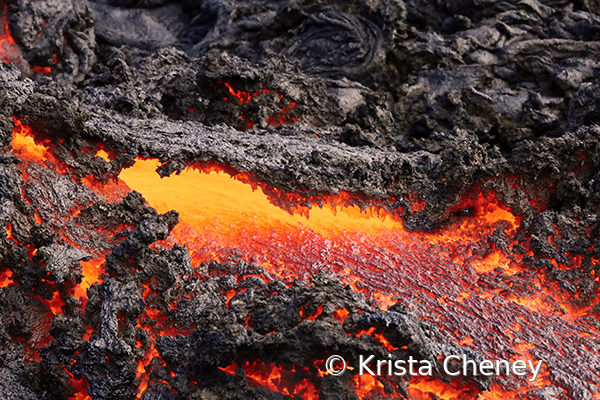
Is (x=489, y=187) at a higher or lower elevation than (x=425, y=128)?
lower

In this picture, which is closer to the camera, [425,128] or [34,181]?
[34,181]

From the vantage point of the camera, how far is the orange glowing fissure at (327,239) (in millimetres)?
3547

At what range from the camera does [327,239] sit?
4.01 meters

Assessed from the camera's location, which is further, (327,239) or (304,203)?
(304,203)

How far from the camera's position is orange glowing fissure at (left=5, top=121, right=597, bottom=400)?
3.55m

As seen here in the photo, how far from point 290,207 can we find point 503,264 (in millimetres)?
1681

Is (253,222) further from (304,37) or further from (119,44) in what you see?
(119,44)

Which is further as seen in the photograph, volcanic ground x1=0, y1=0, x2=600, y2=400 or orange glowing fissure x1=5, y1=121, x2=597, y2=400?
orange glowing fissure x1=5, y1=121, x2=597, y2=400

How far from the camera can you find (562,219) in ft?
13.5

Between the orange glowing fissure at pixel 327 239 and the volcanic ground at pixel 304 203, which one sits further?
the orange glowing fissure at pixel 327 239

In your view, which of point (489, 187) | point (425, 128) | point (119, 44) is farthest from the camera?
point (119, 44)

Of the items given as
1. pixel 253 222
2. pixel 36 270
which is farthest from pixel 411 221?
pixel 36 270

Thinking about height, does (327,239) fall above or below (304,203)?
below

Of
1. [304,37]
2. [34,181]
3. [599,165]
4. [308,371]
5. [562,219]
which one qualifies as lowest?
[308,371]
